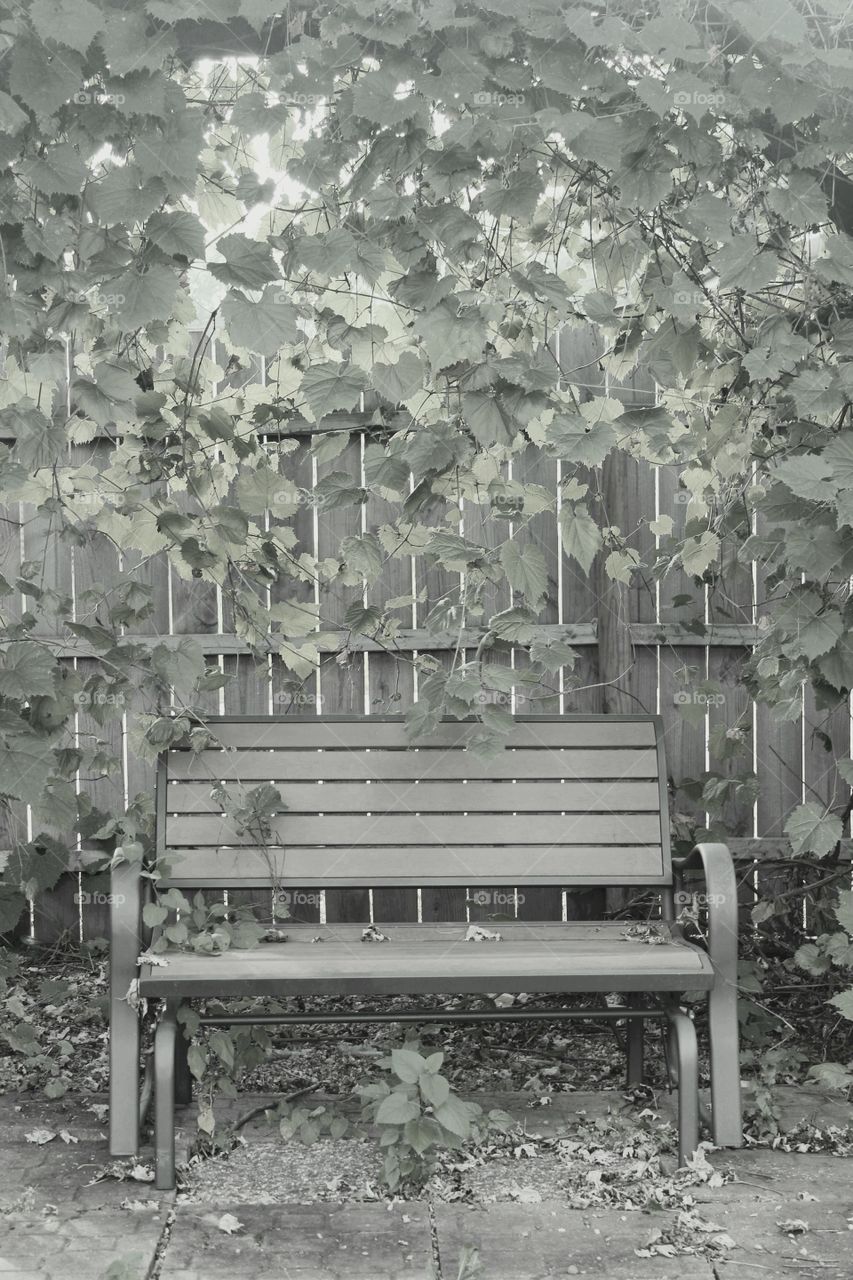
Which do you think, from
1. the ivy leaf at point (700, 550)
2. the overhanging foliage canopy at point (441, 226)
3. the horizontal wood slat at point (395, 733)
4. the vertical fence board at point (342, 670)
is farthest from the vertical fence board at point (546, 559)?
the overhanging foliage canopy at point (441, 226)

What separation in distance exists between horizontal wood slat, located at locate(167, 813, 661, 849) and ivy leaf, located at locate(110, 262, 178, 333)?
1.51m

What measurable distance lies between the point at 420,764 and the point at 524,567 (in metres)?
0.79

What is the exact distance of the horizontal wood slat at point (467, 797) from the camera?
3.30 meters

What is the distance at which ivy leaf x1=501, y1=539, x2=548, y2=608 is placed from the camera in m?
2.80

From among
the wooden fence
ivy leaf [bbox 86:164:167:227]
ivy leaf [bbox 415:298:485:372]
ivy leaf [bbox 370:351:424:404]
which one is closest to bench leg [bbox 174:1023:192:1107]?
the wooden fence

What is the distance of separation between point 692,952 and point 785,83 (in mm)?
1845

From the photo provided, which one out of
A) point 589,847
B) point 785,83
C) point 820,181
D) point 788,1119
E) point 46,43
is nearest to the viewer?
point 46,43

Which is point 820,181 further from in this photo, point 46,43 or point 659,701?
point 659,701

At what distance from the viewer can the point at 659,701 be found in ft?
14.0

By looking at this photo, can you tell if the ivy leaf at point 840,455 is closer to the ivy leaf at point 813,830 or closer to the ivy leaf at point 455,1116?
the ivy leaf at point 813,830

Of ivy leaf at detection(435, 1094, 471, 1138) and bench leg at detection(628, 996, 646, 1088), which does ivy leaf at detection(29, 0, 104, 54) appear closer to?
ivy leaf at detection(435, 1094, 471, 1138)

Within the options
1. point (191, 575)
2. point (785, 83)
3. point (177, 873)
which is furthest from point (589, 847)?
point (785, 83)

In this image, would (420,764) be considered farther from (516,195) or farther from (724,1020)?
(516,195)

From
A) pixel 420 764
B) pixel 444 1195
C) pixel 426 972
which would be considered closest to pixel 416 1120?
pixel 444 1195
